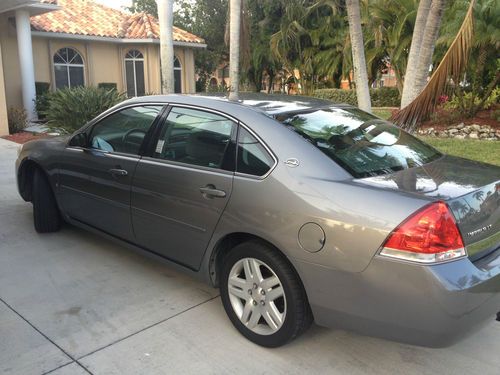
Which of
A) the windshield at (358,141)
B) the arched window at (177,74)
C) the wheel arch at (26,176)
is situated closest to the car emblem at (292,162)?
the windshield at (358,141)

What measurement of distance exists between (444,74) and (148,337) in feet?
18.5

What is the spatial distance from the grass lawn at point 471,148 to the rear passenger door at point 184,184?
6000 mm

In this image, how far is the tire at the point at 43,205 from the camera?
16.0ft

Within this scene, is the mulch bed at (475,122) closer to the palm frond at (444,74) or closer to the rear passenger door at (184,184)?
the palm frond at (444,74)

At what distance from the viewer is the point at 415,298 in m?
2.40

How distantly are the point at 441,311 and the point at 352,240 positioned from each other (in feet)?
1.81

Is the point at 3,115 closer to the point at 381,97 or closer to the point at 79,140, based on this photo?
the point at 79,140

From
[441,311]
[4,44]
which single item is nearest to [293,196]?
[441,311]

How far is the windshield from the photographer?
9.89ft

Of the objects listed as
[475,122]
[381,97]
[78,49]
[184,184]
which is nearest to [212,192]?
[184,184]

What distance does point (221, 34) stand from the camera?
1085 inches

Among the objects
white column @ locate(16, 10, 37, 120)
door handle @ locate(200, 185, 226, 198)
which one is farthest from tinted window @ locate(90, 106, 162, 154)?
white column @ locate(16, 10, 37, 120)

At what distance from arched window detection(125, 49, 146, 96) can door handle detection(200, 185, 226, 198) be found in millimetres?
19610

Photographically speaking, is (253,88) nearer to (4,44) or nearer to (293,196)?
(4,44)
